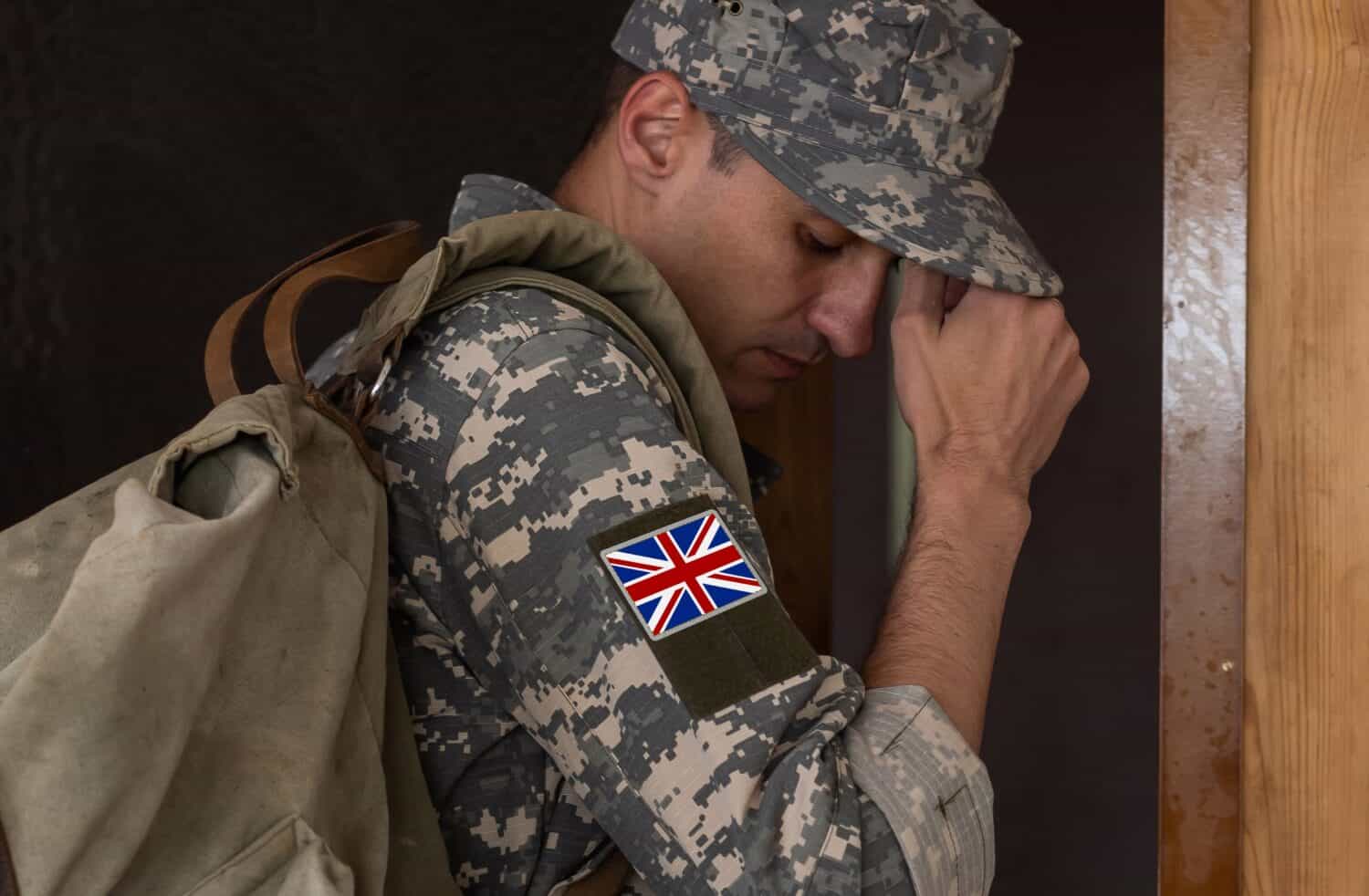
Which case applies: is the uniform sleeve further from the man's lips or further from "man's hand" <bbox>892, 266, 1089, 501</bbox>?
the man's lips

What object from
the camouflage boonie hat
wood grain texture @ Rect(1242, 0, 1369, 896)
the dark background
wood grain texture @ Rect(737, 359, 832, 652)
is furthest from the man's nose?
the dark background

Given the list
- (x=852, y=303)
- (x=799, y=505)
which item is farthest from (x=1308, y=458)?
(x=799, y=505)

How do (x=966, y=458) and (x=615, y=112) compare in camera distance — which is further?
(x=615, y=112)

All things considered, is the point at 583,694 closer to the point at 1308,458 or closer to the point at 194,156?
the point at 1308,458

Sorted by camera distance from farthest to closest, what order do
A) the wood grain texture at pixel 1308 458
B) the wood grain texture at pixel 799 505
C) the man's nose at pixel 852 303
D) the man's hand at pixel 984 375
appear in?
the wood grain texture at pixel 799 505 < the man's nose at pixel 852 303 < the man's hand at pixel 984 375 < the wood grain texture at pixel 1308 458

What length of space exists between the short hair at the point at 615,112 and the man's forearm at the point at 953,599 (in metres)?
0.33

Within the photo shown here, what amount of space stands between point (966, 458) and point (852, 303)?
209 millimetres

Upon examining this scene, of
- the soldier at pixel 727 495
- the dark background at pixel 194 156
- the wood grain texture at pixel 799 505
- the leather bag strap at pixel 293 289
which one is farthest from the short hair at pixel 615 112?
the dark background at pixel 194 156

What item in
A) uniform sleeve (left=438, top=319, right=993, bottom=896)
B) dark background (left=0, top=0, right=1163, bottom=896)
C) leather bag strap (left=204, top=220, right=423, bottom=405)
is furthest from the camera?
dark background (left=0, top=0, right=1163, bottom=896)

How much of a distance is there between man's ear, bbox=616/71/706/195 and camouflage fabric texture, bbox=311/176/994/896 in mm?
333

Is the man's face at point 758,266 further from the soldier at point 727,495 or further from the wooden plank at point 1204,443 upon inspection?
the wooden plank at point 1204,443

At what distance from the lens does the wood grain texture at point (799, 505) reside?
1.99 meters

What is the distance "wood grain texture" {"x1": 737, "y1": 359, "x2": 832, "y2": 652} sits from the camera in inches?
78.5

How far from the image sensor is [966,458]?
4.13ft
